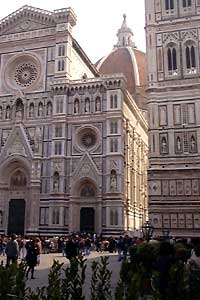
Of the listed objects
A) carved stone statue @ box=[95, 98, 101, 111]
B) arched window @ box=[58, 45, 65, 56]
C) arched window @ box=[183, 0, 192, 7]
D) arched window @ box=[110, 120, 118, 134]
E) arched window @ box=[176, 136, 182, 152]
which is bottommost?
arched window @ box=[176, 136, 182, 152]

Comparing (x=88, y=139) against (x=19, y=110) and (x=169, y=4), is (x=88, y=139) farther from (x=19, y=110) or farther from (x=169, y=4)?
(x=169, y=4)

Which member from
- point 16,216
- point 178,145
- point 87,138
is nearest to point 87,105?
point 87,138

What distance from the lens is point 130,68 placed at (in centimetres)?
6594

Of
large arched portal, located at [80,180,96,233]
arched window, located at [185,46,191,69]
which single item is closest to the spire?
arched window, located at [185,46,191,69]

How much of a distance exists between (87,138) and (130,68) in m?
34.2

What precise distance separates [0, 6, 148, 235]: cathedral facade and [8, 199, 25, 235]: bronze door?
9cm

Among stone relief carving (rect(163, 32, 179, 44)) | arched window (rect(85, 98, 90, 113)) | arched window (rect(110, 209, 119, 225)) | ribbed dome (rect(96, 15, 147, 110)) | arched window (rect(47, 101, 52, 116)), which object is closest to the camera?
arched window (rect(110, 209, 119, 225))

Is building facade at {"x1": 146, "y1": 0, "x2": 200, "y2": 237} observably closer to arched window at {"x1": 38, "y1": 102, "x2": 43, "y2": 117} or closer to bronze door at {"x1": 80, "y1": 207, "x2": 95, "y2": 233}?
bronze door at {"x1": 80, "y1": 207, "x2": 95, "y2": 233}

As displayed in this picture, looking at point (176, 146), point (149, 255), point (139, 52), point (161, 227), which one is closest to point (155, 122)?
point (176, 146)

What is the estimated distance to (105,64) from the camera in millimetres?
68500

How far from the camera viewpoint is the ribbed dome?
202 feet

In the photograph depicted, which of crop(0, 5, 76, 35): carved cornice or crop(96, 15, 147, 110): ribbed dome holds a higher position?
crop(96, 15, 147, 110): ribbed dome

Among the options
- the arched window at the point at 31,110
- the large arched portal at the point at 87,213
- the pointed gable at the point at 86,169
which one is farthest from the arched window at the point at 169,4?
the large arched portal at the point at 87,213

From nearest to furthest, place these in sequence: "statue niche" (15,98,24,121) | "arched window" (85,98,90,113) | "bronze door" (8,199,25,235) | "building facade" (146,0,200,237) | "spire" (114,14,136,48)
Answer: "building facade" (146,0,200,237) → "bronze door" (8,199,25,235) → "arched window" (85,98,90,113) → "statue niche" (15,98,24,121) → "spire" (114,14,136,48)
